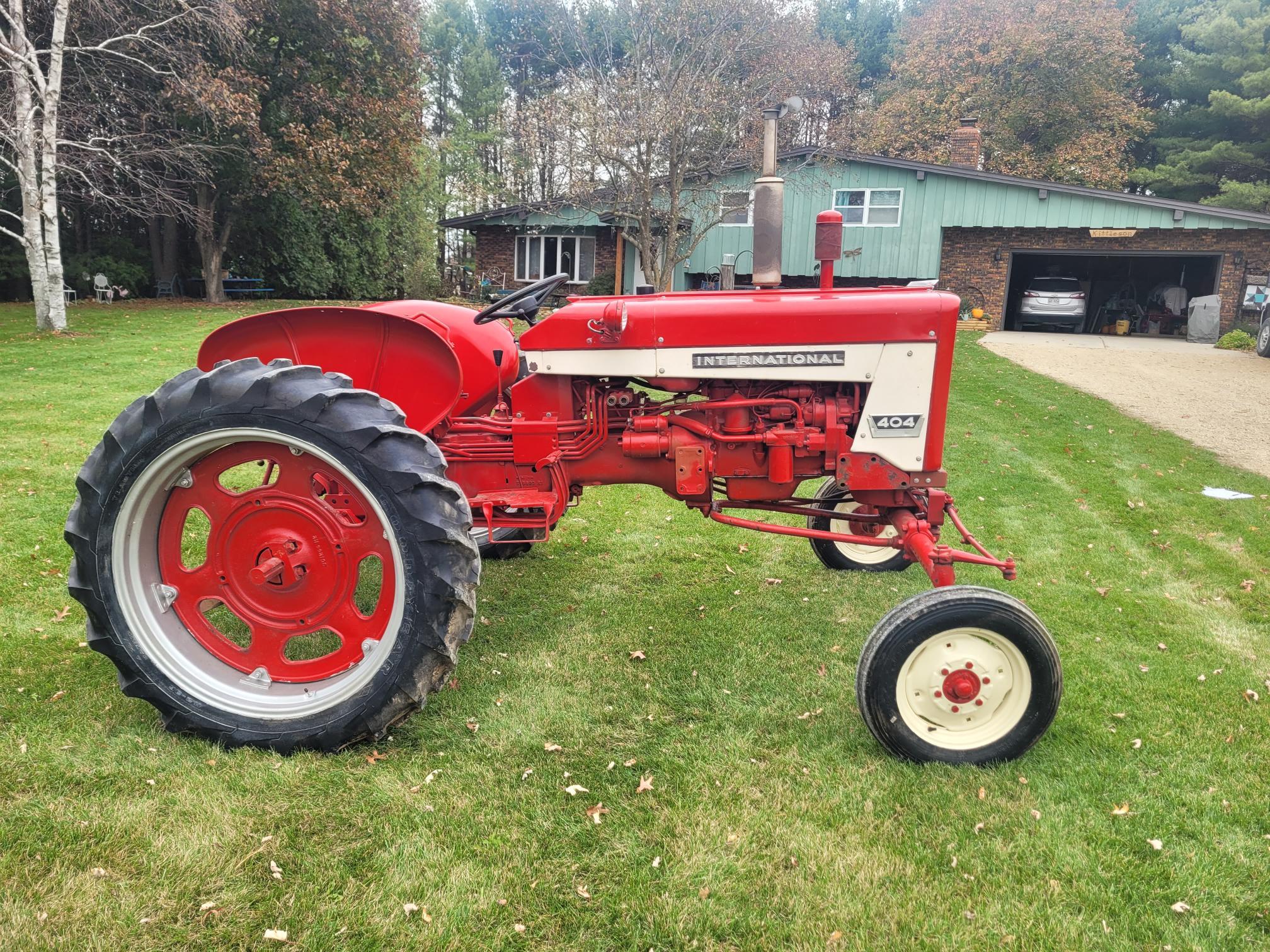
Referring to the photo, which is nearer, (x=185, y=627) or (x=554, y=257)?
(x=185, y=627)

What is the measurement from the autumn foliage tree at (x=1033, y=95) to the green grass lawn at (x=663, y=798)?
86.5ft

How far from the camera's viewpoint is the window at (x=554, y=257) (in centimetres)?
2278

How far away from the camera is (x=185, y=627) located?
8.90 ft

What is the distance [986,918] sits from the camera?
2.03m

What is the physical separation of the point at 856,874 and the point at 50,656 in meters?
2.96

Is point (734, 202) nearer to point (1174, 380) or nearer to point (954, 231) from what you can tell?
point (954, 231)

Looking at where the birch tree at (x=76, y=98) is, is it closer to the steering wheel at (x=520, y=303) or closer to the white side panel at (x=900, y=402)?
the steering wheel at (x=520, y=303)

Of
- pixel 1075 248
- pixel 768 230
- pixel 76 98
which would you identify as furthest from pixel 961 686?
pixel 1075 248

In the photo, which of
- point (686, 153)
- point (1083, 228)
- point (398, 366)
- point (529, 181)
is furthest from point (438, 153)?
point (398, 366)

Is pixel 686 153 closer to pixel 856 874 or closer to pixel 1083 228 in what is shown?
pixel 1083 228

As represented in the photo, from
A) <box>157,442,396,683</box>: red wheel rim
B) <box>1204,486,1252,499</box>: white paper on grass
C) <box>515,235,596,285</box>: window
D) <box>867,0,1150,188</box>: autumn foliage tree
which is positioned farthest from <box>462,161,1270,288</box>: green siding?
<box>157,442,396,683</box>: red wheel rim

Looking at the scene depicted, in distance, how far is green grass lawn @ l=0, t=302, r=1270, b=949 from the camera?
6.60ft

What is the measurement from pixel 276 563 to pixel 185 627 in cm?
40

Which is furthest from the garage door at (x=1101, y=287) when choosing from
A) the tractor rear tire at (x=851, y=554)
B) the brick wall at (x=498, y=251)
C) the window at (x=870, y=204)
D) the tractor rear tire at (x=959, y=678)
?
the tractor rear tire at (x=959, y=678)
